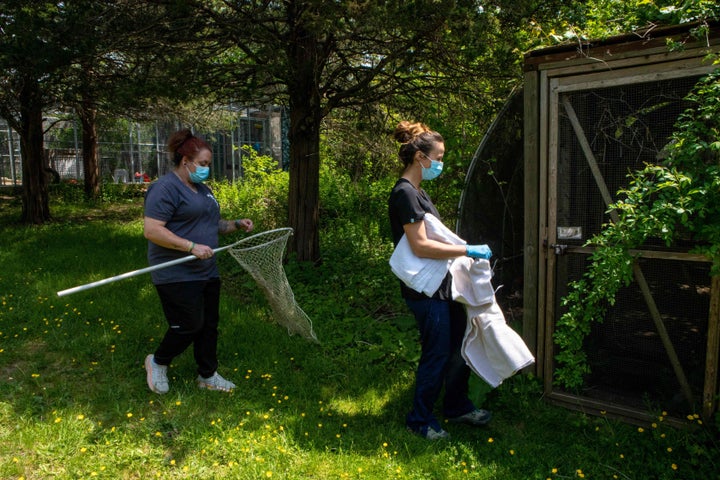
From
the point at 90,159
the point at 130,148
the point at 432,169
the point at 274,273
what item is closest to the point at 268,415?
the point at 274,273

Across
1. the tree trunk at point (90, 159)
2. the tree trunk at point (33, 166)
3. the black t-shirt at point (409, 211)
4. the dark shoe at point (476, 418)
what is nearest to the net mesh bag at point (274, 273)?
the black t-shirt at point (409, 211)

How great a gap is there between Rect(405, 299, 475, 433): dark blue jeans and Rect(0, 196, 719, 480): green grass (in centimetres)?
14

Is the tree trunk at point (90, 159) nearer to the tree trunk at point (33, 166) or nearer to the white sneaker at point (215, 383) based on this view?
the tree trunk at point (33, 166)

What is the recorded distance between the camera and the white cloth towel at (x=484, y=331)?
10.6 ft

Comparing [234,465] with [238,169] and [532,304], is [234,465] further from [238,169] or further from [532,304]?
[238,169]

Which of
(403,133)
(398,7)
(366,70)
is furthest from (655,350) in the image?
(366,70)

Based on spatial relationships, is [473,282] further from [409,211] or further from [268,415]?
[268,415]

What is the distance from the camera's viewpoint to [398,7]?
15.5 ft

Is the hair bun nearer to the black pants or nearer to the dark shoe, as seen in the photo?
the black pants

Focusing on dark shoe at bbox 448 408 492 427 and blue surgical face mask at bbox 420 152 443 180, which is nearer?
blue surgical face mask at bbox 420 152 443 180

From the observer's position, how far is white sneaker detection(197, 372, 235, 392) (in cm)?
392

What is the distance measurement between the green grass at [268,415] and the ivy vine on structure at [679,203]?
0.87 metres

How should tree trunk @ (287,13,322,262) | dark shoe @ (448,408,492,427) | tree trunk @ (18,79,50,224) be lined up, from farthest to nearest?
tree trunk @ (18,79,50,224) → tree trunk @ (287,13,322,262) → dark shoe @ (448,408,492,427)

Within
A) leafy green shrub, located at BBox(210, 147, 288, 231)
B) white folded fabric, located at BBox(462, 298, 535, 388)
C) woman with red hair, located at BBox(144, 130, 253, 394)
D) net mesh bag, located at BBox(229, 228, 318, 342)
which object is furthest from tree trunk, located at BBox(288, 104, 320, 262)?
white folded fabric, located at BBox(462, 298, 535, 388)
